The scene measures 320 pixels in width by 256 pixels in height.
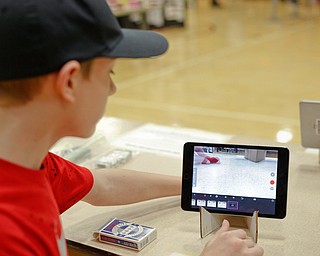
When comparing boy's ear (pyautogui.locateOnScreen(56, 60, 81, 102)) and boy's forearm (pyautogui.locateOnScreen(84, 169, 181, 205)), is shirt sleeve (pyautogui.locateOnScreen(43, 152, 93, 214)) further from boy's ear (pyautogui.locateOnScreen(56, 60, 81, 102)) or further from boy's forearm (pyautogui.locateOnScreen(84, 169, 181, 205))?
boy's ear (pyautogui.locateOnScreen(56, 60, 81, 102))

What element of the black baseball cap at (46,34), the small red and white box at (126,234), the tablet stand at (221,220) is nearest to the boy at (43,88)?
the black baseball cap at (46,34)

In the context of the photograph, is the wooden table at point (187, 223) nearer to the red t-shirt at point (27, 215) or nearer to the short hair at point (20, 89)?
the red t-shirt at point (27, 215)

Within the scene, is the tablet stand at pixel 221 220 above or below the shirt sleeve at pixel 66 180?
below

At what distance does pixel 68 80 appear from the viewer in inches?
36.6

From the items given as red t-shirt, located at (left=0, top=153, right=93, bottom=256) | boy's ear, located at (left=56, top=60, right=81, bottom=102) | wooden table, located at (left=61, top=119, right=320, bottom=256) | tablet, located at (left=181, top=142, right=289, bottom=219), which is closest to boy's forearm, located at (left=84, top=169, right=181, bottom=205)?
wooden table, located at (left=61, top=119, right=320, bottom=256)

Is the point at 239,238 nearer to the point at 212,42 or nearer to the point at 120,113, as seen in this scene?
the point at 120,113

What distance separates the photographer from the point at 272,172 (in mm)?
1437

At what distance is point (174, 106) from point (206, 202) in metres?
3.12

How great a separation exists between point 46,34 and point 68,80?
0.08 meters

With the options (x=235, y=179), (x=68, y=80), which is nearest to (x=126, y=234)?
(x=235, y=179)

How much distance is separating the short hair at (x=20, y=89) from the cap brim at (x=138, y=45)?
0.21ft

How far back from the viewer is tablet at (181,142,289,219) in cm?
143

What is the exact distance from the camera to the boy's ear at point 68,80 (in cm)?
91

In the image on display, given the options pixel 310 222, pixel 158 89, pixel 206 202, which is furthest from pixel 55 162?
pixel 158 89
